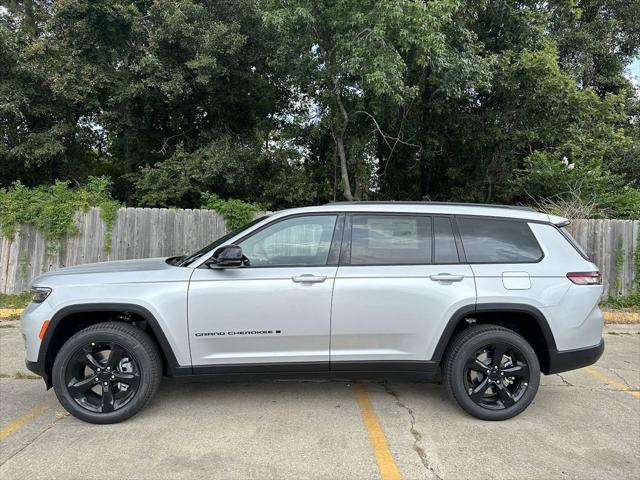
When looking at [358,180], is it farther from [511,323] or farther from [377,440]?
[377,440]

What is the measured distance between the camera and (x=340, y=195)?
13867mm

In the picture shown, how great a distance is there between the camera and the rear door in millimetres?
3975

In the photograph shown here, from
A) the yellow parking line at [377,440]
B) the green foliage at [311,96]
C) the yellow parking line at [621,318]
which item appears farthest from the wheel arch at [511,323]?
the green foliage at [311,96]

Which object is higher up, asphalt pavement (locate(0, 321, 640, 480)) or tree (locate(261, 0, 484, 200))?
tree (locate(261, 0, 484, 200))

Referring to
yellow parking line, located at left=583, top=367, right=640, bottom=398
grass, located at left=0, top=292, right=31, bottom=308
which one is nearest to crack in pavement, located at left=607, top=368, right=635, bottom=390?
yellow parking line, located at left=583, top=367, right=640, bottom=398

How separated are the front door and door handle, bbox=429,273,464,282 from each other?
87 cm

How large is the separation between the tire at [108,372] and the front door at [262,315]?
1.36 feet

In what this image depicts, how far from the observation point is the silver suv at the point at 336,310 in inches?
154

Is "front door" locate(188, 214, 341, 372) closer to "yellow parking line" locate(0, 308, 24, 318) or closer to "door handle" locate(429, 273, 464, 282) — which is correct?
"door handle" locate(429, 273, 464, 282)

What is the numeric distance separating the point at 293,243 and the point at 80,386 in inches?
84.5

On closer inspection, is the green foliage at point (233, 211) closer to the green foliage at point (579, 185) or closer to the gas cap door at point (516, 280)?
the gas cap door at point (516, 280)

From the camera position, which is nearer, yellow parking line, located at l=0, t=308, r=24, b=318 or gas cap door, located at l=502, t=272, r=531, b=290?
gas cap door, located at l=502, t=272, r=531, b=290

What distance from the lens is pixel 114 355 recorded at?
3.94 m

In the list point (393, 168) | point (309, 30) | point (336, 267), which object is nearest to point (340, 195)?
point (393, 168)
